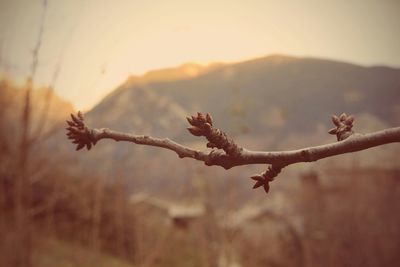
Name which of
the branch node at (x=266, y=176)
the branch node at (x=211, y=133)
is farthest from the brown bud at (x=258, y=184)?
the branch node at (x=211, y=133)

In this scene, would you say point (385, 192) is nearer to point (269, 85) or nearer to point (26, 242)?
point (269, 85)

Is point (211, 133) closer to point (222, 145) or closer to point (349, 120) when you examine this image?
point (222, 145)

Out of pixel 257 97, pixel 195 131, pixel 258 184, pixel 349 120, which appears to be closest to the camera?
pixel 195 131

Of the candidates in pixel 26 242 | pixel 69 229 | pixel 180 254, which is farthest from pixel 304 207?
pixel 26 242

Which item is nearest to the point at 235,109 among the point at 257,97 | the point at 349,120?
the point at 349,120

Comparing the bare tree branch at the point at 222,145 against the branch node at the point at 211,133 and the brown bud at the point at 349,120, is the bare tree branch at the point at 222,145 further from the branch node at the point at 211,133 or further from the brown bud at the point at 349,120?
the brown bud at the point at 349,120
